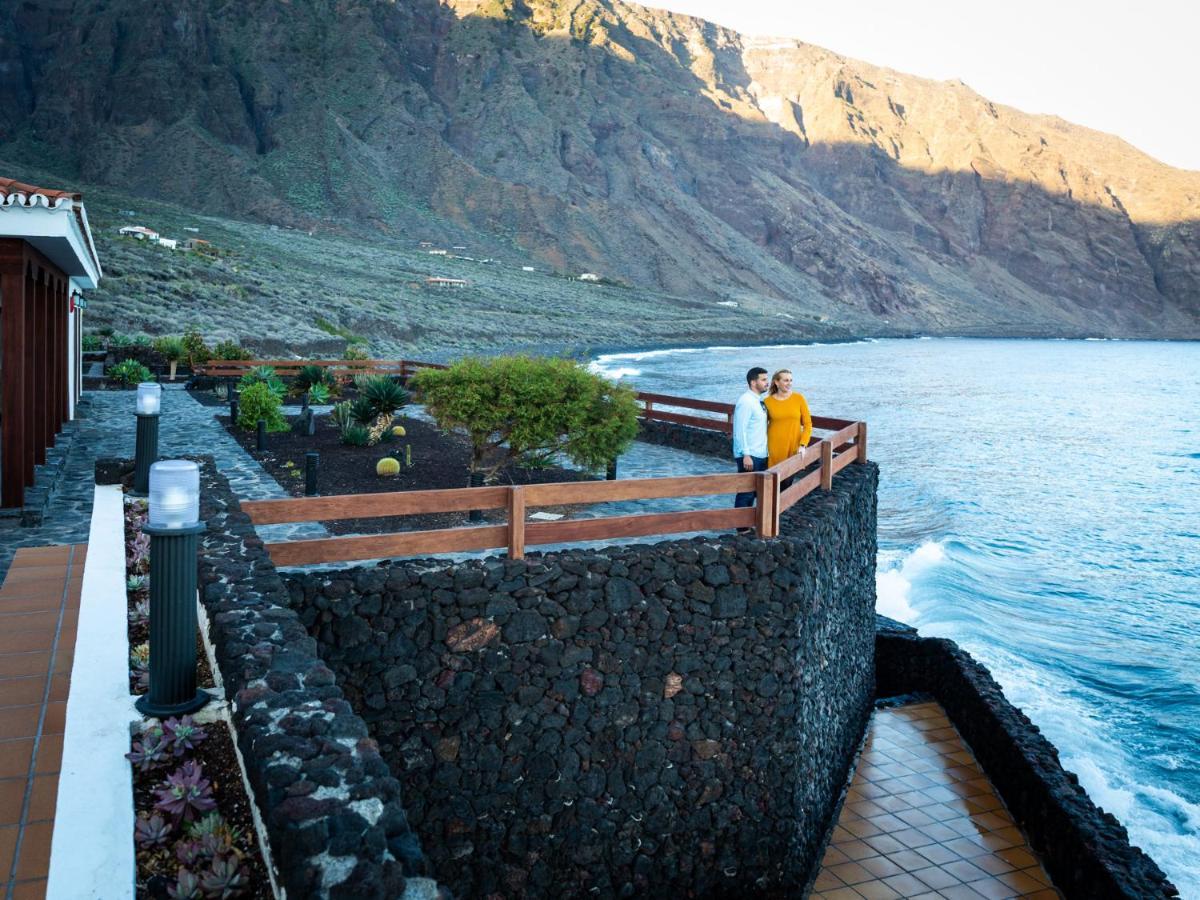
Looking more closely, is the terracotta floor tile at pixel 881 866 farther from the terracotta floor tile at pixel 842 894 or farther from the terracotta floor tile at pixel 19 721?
the terracotta floor tile at pixel 19 721

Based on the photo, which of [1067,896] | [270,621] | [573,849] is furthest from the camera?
[1067,896]

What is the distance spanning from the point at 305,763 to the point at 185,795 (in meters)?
0.63

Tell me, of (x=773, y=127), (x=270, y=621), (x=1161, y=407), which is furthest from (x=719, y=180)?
(x=270, y=621)

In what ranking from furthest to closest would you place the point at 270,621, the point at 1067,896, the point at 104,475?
the point at 104,475 < the point at 1067,896 < the point at 270,621

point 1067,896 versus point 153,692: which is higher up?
point 153,692

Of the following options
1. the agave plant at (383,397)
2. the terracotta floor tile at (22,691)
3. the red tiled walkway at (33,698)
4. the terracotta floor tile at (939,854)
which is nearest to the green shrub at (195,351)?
the agave plant at (383,397)

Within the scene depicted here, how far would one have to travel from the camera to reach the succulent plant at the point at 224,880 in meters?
3.58

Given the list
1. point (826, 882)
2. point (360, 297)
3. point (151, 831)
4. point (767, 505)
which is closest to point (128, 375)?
point (767, 505)

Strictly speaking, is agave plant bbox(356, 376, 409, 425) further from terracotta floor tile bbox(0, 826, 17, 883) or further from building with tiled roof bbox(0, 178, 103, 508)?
terracotta floor tile bbox(0, 826, 17, 883)

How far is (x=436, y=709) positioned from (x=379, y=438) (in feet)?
32.8

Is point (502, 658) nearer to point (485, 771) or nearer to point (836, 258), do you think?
point (485, 771)

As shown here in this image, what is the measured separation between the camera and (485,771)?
271 inches

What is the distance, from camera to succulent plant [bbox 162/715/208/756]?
4.50 metres

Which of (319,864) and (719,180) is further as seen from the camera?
(719,180)
